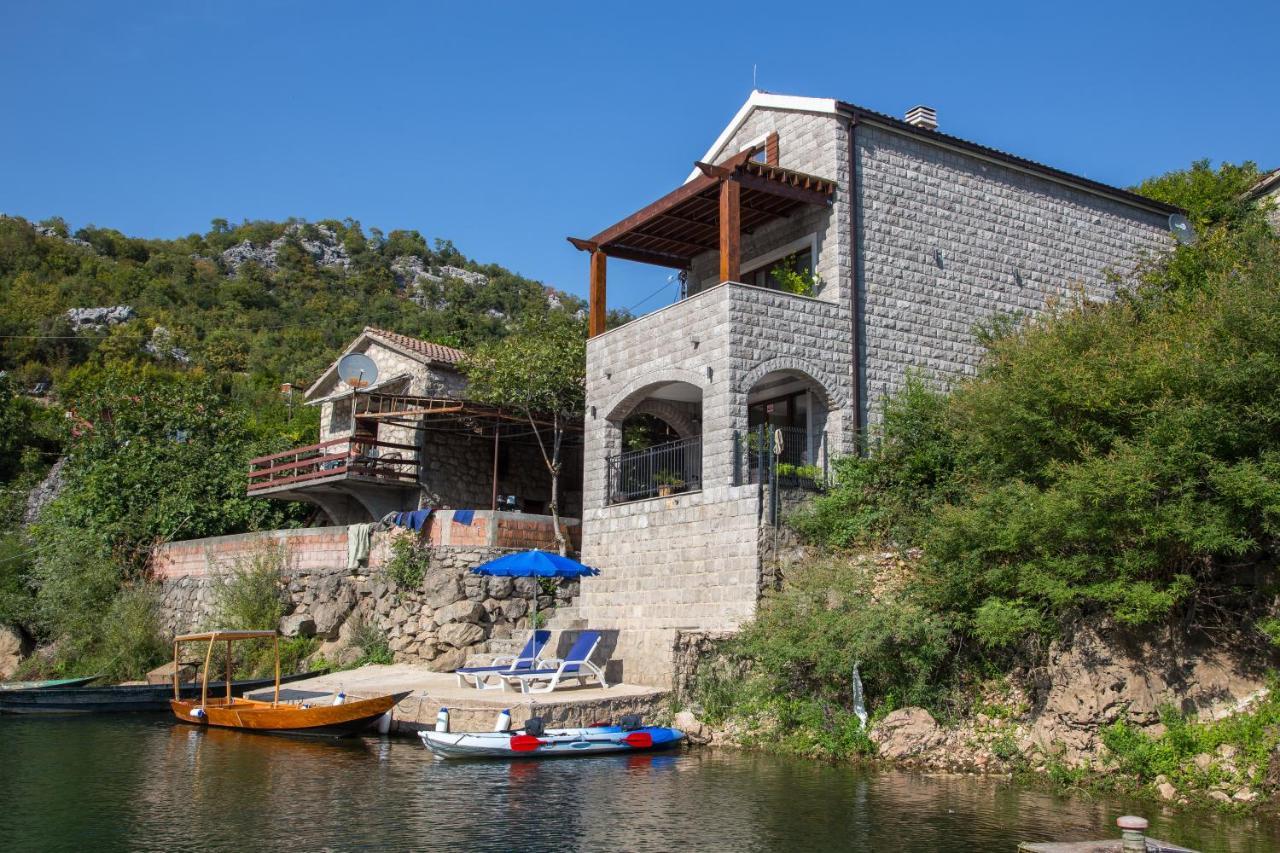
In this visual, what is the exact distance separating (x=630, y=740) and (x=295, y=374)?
4402cm

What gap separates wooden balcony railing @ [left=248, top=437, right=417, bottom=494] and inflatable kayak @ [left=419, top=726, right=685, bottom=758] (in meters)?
12.4

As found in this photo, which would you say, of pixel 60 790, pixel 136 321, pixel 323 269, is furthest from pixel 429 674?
pixel 323 269

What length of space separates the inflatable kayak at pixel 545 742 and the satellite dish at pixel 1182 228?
16879 millimetres

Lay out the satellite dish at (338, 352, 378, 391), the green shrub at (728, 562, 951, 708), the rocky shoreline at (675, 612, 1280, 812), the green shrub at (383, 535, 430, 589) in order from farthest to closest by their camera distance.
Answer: the satellite dish at (338, 352, 378, 391)
the green shrub at (383, 535, 430, 589)
the green shrub at (728, 562, 951, 708)
the rocky shoreline at (675, 612, 1280, 812)

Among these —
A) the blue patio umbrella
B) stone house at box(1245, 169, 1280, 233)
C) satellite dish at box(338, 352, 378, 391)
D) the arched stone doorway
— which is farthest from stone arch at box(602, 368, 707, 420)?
stone house at box(1245, 169, 1280, 233)

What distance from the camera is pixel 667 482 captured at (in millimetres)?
20891

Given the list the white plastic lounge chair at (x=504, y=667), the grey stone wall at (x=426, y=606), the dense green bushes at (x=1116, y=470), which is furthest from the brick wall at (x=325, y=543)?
the dense green bushes at (x=1116, y=470)

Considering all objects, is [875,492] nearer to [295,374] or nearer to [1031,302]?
[1031,302]

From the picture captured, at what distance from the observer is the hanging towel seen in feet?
79.8

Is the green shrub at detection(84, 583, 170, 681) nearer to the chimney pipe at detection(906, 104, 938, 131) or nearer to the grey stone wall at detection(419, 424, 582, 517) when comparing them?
the grey stone wall at detection(419, 424, 582, 517)

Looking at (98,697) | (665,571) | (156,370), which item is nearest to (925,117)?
(665,571)

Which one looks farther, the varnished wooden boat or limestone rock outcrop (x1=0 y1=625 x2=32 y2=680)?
limestone rock outcrop (x1=0 y1=625 x2=32 y2=680)

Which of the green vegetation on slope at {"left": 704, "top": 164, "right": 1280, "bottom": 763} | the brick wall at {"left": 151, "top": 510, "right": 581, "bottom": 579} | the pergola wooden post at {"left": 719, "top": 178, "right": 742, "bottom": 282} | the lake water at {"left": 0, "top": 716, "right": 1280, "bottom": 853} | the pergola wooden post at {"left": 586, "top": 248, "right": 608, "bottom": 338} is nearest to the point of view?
the lake water at {"left": 0, "top": 716, "right": 1280, "bottom": 853}

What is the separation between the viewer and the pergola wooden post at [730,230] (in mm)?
19375
